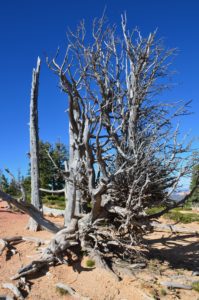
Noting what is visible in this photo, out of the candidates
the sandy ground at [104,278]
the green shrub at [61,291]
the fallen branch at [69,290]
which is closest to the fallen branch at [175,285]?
the sandy ground at [104,278]

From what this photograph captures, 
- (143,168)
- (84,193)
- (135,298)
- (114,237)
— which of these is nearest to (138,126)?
(143,168)

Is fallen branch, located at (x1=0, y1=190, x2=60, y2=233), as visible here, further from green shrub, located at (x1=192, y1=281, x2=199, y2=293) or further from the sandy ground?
green shrub, located at (x1=192, y1=281, x2=199, y2=293)

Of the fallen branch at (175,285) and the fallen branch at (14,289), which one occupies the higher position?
the fallen branch at (14,289)

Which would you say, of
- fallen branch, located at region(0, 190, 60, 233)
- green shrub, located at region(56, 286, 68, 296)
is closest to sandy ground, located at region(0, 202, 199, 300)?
green shrub, located at region(56, 286, 68, 296)

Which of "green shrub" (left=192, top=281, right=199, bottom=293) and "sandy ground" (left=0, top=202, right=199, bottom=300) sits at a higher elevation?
"sandy ground" (left=0, top=202, right=199, bottom=300)

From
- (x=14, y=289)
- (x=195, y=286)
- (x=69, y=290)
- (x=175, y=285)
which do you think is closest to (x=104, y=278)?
(x=69, y=290)

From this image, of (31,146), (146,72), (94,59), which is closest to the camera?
(94,59)

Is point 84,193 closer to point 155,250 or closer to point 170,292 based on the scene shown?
point 155,250

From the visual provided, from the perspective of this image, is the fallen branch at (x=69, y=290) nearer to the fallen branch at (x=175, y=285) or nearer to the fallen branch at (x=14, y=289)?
the fallen branch at (x=14, y=289)

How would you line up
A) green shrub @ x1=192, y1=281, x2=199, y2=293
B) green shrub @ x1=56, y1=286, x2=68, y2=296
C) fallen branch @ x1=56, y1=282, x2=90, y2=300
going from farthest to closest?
1. green shrub @ x1=192, y1=281, x2=199, y2=293
2. green shrub @ x1=56, y1=286, x2=68, y2=296
3. fallen branch @ x1=56, y1=282, x2=90, y2=300

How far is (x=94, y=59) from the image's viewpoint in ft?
32.9

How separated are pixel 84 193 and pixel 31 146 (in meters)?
3.74

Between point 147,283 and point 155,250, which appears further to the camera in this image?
point 155,250

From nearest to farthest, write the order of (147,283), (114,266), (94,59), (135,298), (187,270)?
1. (135,298)
2. (147,283)
3. (114,266)
4. (187,270)
5. (94,59)
